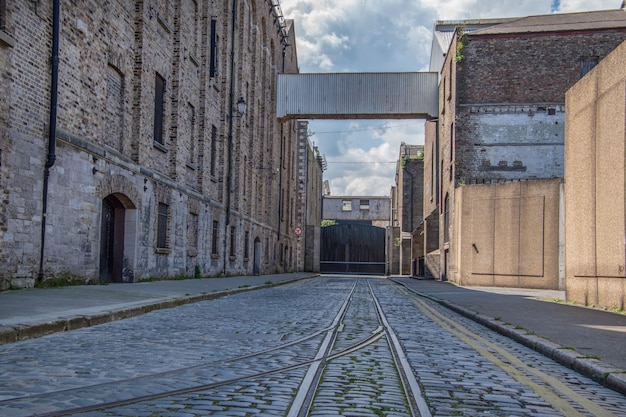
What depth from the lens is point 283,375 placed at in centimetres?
498

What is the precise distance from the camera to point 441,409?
13.1 ft

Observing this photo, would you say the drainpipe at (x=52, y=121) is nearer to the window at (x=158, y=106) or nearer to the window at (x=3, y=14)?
the window at (x=3, y=14)

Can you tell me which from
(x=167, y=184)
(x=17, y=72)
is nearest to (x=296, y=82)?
(x=167, y=184)

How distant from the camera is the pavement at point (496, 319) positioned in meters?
5.93

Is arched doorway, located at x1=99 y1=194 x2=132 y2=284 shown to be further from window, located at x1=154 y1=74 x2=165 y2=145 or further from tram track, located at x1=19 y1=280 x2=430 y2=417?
tram track, located at x1=19 y1=280 x2=430 y2=417

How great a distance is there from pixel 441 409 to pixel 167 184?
15.1 m

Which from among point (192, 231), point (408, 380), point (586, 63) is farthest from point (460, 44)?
point (408, 380)

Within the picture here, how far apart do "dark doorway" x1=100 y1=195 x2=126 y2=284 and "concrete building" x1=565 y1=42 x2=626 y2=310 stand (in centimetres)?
1070

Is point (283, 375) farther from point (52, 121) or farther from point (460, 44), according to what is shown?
point (460, 44)

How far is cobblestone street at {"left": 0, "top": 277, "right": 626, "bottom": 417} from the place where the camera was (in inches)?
155

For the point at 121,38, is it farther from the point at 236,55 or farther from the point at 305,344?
the point at 236,55

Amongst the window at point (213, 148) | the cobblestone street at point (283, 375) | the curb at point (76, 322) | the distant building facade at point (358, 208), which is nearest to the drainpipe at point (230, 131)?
the window at point (213, 148)

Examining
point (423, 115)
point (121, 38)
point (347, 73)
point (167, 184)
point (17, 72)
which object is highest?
point (347, 73)

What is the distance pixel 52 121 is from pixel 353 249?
40.5m
